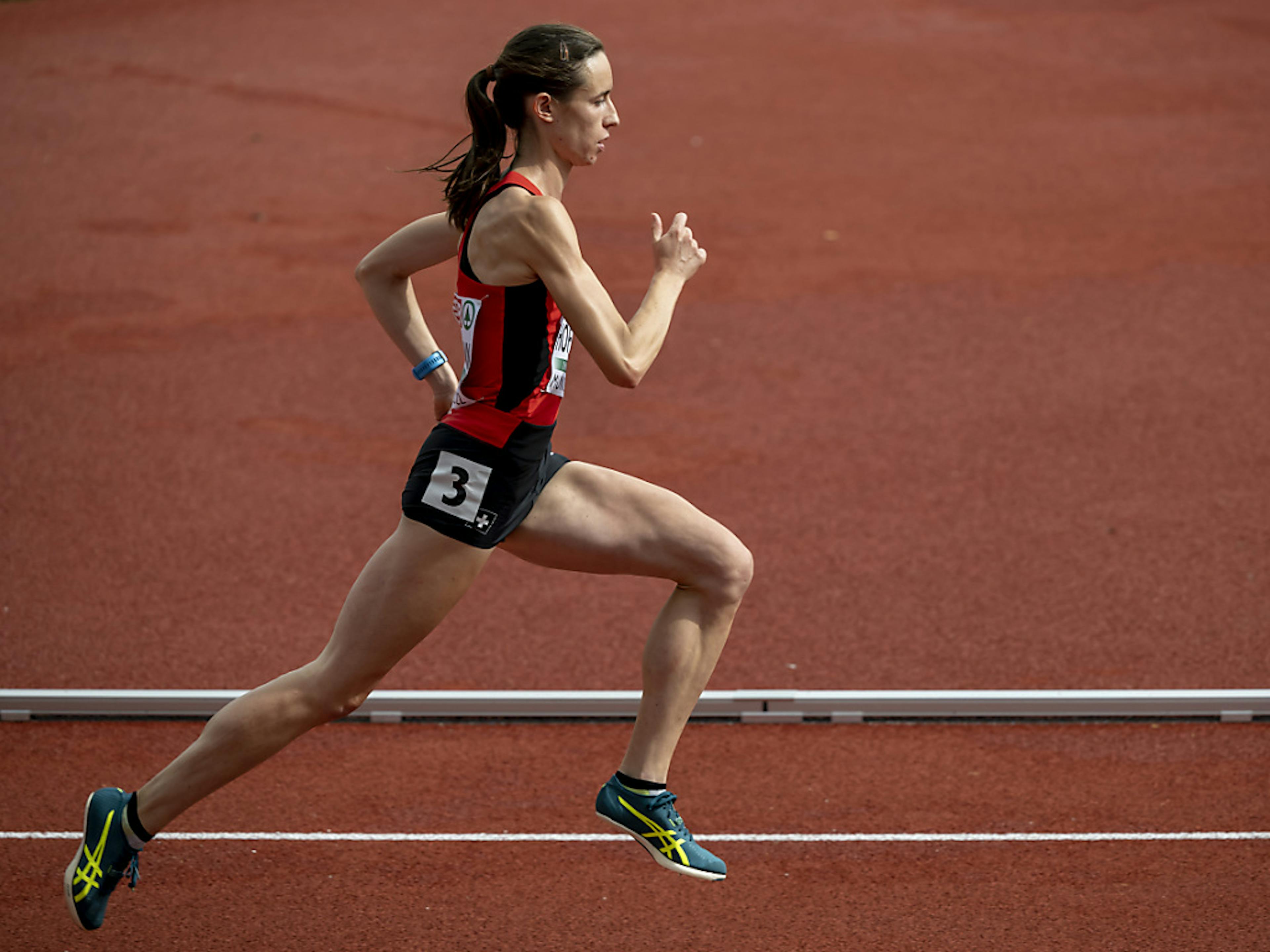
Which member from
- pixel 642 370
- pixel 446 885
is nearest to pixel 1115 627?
pixel 446 885

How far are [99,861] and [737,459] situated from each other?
179 inches

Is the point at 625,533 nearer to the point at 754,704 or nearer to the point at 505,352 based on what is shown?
the point at 505,352

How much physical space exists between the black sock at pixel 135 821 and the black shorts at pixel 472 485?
3.27 ft

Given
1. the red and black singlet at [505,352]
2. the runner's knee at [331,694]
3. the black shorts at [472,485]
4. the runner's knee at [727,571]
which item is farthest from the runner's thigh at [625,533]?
the runner's knee at [331,694]

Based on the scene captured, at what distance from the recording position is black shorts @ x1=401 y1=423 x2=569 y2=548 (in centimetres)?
323

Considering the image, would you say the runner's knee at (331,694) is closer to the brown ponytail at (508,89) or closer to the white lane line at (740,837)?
the brown ponytail at (508,89)

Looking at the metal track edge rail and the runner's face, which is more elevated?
the runner's face

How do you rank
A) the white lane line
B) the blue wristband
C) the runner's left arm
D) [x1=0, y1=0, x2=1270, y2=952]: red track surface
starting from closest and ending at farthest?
the runner's left arm
the blue wristband
[x1=0, y1=0, x2=1270, y2=952]: red track surface
the white lane line

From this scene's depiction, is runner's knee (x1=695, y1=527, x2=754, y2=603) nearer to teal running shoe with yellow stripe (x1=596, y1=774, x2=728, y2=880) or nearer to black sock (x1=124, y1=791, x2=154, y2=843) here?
teal running shoe with yellow stripe (x1=596, y1=774, x2=728, y2=880)

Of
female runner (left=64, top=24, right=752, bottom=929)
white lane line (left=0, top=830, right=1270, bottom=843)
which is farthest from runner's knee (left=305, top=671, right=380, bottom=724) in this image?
white lane line (left=0, top=830, right=1270, bottom=843)

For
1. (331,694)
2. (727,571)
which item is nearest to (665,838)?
(727,571)

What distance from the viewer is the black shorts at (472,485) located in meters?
3.23

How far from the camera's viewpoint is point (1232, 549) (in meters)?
6.43

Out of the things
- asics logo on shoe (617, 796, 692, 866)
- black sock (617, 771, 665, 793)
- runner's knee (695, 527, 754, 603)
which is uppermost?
runner's knee (695, 527, 754, 603)
